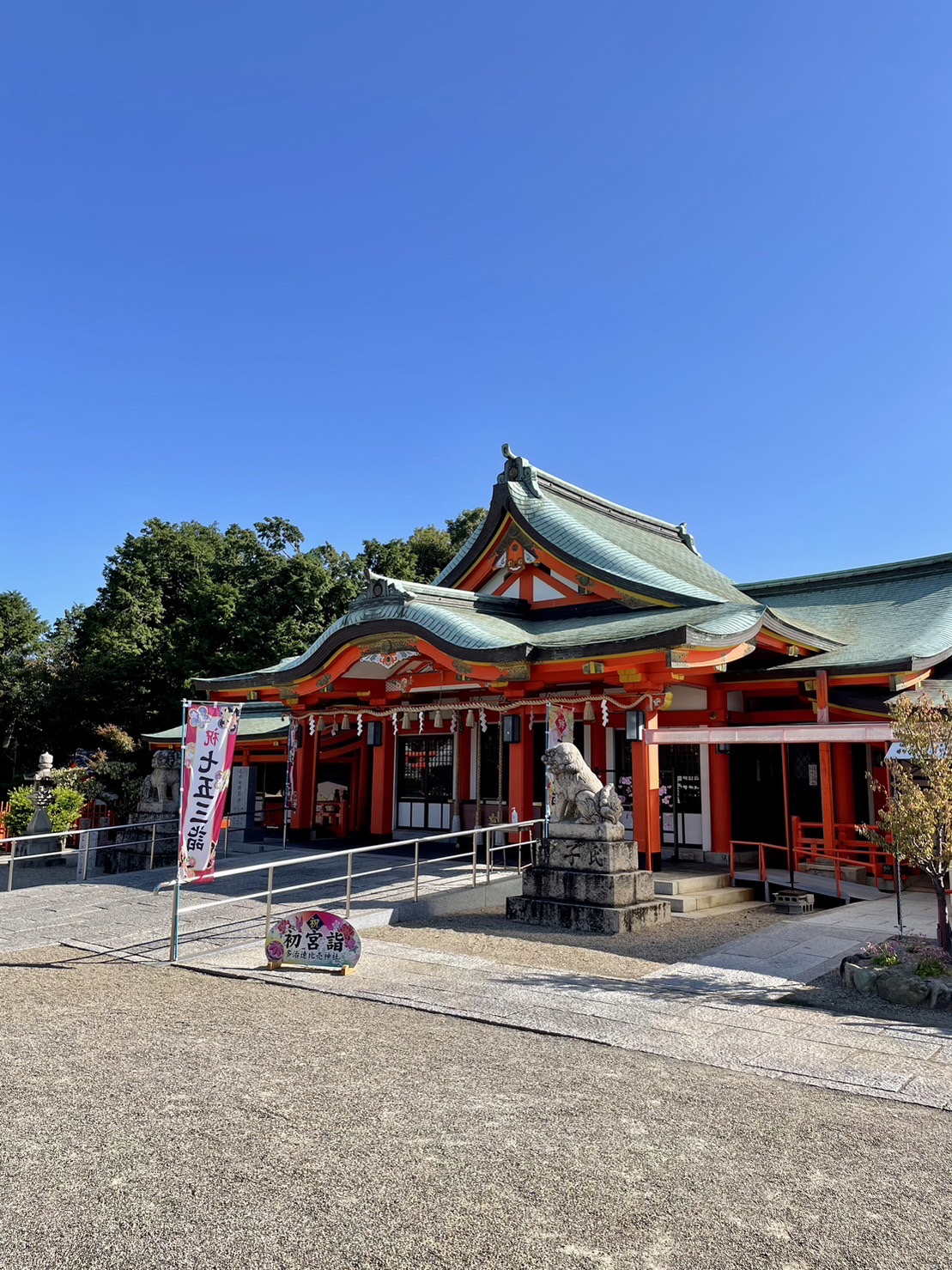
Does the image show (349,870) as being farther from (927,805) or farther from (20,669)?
(20,669)

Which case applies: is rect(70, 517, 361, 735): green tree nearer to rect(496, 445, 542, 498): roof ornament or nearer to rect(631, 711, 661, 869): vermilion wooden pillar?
rect(496, 445, 542, 498): roof ornament

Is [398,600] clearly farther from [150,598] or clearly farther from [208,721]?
[150,598]

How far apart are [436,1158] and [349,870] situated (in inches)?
250

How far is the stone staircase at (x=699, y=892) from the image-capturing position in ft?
38.8

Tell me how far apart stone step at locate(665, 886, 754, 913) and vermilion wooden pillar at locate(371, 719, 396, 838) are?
25.3ft

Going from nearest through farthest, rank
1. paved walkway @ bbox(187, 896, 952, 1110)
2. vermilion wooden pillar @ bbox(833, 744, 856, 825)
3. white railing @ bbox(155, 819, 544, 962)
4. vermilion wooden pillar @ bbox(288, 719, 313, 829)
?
paved walkway @ bbox(187, 896, 952, 1110) < white railing @ bbox(155, 819, 544, 962) < vermilion wooden pillar @ bbox(833, 744, 856, 825) < vermilion wooden pillar @ bbox(288, 719, 313, 829)

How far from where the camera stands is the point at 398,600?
1483 cm

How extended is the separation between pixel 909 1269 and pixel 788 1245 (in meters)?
0.43

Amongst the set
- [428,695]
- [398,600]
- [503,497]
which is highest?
[503,497]

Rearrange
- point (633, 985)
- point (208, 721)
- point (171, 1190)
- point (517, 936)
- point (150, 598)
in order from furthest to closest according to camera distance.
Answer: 1. point (150, 598)
2. point (517, 936)
3. point (208, 721)
4. point (633, 985)
5. point (171, 1190)

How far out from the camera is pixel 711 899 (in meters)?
12.4

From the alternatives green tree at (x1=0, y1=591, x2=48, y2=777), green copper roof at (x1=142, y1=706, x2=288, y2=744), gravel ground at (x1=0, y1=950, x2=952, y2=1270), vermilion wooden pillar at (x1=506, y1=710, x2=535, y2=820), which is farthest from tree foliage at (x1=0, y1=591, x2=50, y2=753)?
gravel ground at (x1=0, y1=950, x2=952, y2=1270)

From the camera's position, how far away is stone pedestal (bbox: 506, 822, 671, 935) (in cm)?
1034

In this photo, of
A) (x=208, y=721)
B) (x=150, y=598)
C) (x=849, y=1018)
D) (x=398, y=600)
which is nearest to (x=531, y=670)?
(x=398, y=600)
